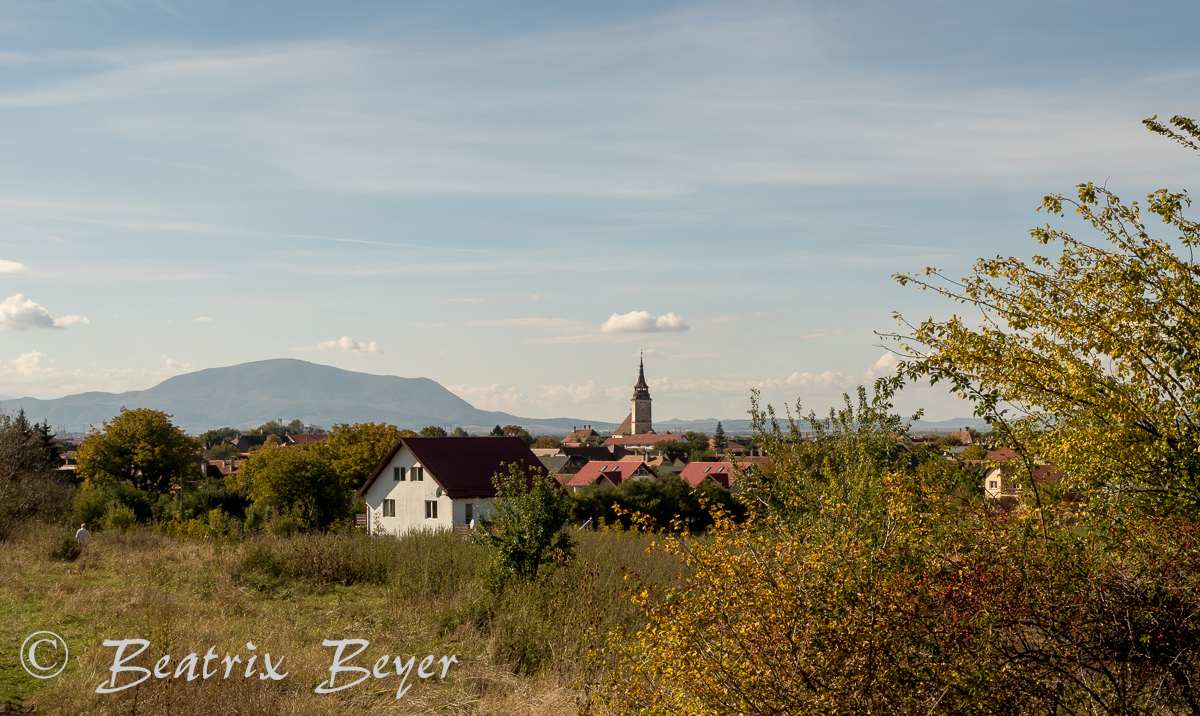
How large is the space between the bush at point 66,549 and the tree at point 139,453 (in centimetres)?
2594

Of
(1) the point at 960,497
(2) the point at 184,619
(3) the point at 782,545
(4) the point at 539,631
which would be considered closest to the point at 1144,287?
(1) the point at 960,497

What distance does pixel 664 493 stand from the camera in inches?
1766

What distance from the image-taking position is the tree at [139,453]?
132 feet

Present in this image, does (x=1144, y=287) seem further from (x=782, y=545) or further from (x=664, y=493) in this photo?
(x=664, y=493)

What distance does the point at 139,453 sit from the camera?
40.4 m

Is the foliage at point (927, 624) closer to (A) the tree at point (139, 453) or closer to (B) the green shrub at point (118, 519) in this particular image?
(B) the green shrub at point (118, 519)

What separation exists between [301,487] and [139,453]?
1311 cm

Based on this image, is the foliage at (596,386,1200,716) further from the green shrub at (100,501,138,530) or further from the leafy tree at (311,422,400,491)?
the leafy tree at (311,422,400,491)

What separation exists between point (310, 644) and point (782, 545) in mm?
6627

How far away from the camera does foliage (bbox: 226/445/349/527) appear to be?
105 feet

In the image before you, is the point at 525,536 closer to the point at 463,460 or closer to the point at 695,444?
the point at 463,460

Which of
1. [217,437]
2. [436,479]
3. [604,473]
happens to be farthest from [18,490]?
[217,437]

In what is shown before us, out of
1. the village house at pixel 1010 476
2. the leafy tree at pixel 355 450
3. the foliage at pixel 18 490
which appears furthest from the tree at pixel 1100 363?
the leafy tree at pixel 355 450

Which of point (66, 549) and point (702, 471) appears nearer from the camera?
point (66, 549)
